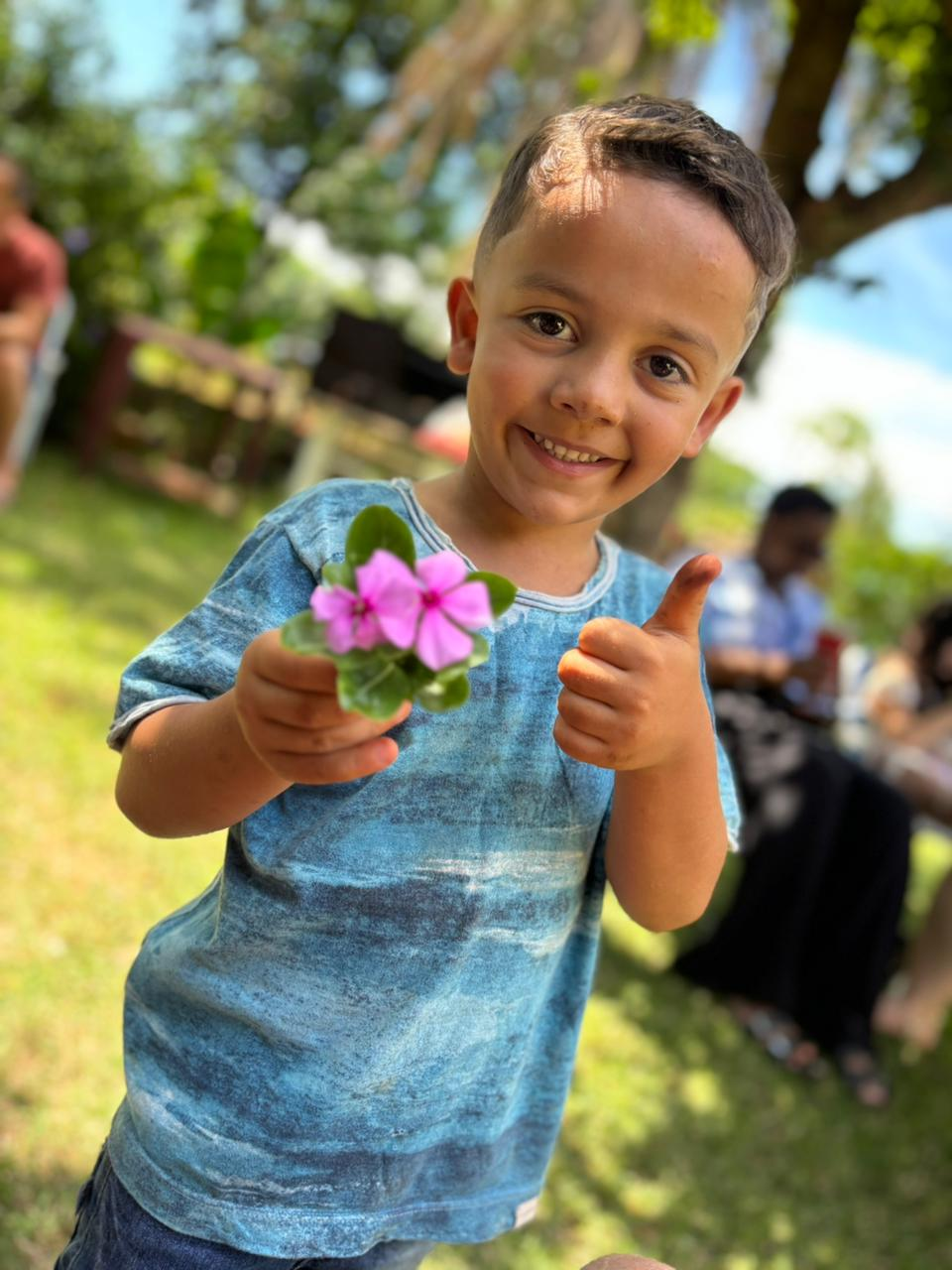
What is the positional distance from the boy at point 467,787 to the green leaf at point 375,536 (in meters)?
0.27

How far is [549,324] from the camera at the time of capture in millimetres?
1239

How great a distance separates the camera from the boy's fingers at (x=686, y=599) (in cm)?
115

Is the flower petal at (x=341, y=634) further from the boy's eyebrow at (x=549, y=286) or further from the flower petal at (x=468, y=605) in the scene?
the boy's eyebrow at (x=549, y=286)

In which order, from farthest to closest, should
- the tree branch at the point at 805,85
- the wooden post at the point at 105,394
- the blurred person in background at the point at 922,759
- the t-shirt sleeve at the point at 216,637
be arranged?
1. the wooden post at the point at 105,394
2. the blurred person in background at the point at 922,759
3. the tree branch at the point at 805,85
4. the t-shirt sleeve at the point at 216,637

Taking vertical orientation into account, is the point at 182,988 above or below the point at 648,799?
below

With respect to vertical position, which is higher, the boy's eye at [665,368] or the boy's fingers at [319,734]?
the boy's eye at [665,368]

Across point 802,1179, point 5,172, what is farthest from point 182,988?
point 5,172

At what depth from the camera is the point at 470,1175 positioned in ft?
4.75

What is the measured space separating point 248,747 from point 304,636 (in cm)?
25

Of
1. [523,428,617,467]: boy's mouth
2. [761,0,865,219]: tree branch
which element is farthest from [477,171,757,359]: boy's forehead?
[761,0,865,219]: tree branch

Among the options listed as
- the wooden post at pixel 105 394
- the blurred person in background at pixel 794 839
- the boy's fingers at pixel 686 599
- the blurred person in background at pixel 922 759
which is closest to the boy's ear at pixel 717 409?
the boy's fingers at pixel 686 599

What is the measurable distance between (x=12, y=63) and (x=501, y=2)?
19.0 ft

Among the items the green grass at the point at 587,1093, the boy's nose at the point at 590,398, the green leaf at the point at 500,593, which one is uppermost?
the boy's nose at the point at 590,398

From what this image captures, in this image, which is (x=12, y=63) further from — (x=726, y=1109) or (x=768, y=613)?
(x=726, y=1109)
